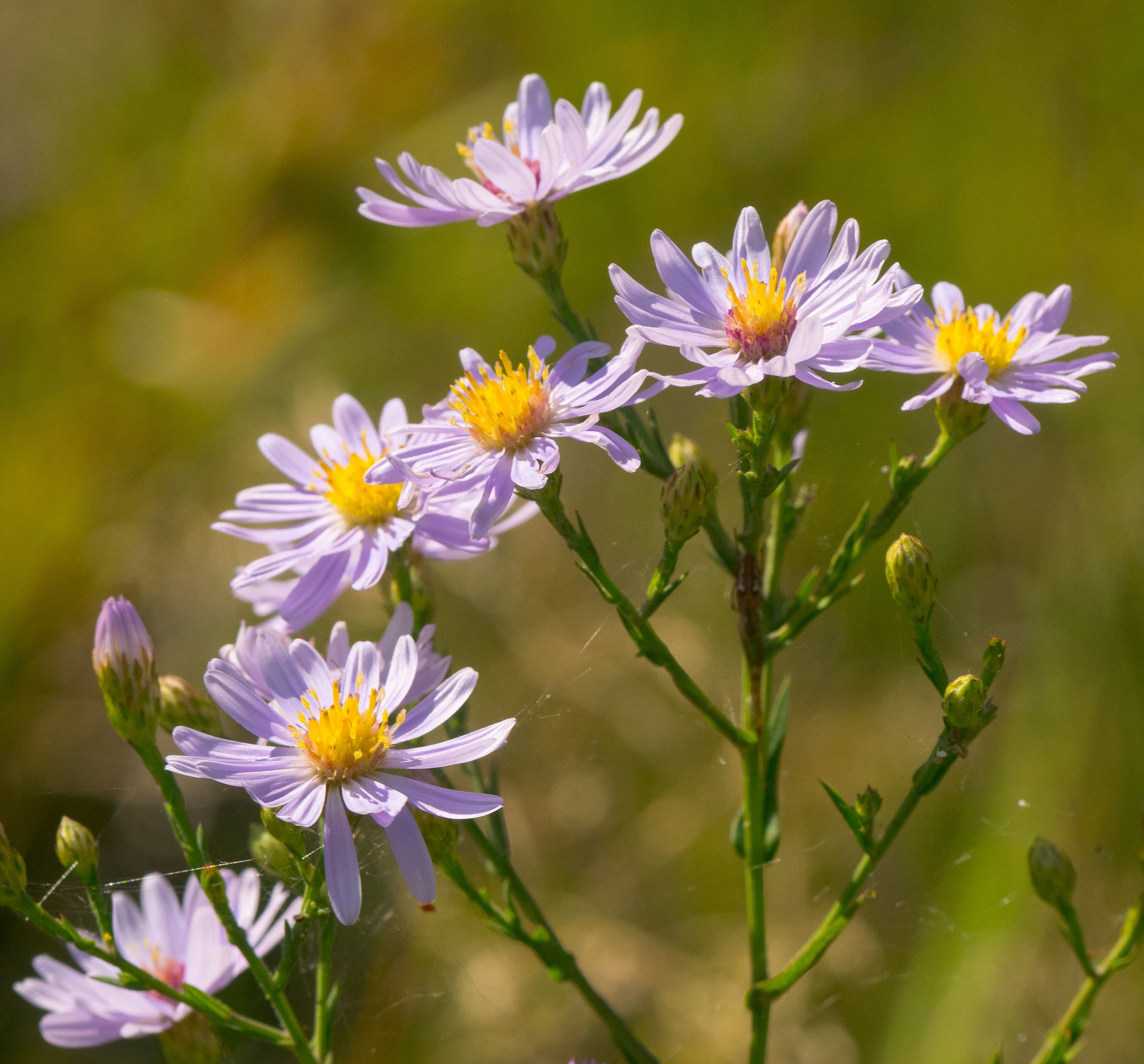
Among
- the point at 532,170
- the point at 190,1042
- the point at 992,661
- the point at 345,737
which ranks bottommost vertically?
the point at 190,1042

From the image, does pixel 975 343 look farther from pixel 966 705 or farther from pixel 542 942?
pixel 542 942

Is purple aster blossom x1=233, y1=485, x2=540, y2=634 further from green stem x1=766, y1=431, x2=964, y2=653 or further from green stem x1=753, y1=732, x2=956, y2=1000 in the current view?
green stem x1=753, y1=732, x2=956, y2=1000

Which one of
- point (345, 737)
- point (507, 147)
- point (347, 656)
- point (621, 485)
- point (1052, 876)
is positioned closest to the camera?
point (345, 737)

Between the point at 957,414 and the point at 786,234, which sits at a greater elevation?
the point at 786,234

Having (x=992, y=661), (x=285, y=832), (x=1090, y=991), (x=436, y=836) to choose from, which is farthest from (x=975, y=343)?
(x=285, y=832)

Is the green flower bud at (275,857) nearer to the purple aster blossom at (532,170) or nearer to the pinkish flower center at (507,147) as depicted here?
the purple aster blossom at (532,170)

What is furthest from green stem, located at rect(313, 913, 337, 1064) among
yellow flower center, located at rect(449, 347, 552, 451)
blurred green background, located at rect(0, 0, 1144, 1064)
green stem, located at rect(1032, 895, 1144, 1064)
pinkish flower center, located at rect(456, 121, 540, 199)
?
pinkish flower center, located at rect(456, 121, 540, 199)
